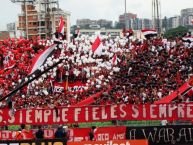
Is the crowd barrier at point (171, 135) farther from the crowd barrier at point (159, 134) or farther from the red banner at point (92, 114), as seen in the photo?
the red banner at point (92, 114)

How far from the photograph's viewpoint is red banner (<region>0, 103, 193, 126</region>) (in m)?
19.9

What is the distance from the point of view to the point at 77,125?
21.4 metres

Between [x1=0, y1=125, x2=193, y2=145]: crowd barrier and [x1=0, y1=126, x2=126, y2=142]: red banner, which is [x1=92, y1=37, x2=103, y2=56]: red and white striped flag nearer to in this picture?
[x1=0, y1=126, x2=126, y2=142]: red banner

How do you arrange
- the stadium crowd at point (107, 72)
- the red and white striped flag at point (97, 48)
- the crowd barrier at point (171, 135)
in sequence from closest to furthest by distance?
the crowd barrier at point (171, 135)
the stadium crowd at point (107, 72)
the red and white striped flag at point (97, 48)

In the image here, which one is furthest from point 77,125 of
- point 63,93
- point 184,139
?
point 63,93

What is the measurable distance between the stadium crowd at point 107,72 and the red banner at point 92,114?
8867 millimetres

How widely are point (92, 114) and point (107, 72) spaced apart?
15.0 m

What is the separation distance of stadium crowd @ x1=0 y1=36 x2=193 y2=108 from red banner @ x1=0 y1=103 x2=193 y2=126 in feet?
29.1

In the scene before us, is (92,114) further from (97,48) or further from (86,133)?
(97,48)

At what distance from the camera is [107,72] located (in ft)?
115

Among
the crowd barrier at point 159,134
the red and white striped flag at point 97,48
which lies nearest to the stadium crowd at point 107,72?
the red and white striped flag at point 97,48

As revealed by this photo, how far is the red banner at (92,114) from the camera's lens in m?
19.9

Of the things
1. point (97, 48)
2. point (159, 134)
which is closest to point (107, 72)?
point (97, 48)

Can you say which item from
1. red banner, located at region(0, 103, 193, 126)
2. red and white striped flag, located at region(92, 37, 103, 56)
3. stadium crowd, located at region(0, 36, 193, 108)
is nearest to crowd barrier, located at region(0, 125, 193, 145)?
red banner, located at region(0, 103, 193, 126)
